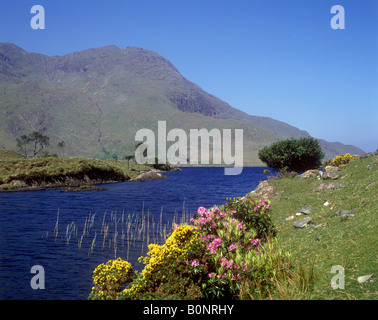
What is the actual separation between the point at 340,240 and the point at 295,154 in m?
38.8

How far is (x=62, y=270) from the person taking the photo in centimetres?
1595

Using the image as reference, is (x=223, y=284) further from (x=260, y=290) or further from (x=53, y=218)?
(x=53, y=218)

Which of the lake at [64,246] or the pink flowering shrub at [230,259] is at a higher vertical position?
the pink flowering shrub at [230,259]

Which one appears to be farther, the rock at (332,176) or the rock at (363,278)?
the rock at (332,176)

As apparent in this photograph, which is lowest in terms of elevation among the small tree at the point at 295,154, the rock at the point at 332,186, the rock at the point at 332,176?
the rock at the point at 332,186

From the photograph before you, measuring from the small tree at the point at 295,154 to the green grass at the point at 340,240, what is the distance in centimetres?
2680

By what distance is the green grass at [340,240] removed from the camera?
340 inches

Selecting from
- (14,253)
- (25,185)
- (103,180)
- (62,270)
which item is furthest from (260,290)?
(103,180)

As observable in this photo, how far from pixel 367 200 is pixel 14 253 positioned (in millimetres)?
20717

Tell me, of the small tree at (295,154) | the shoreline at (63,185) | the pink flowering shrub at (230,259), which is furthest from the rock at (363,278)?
the shoreline at (63,185)

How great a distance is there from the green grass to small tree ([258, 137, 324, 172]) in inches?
1055

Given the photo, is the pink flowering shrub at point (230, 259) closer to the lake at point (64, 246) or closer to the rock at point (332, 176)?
the lake at point (64, 246)

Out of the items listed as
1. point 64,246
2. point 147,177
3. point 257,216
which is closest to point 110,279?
point 257,216
